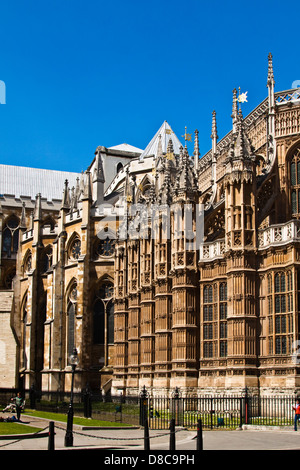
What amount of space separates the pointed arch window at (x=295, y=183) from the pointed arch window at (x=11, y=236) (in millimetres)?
45001

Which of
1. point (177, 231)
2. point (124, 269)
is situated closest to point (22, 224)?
point (124, 269)

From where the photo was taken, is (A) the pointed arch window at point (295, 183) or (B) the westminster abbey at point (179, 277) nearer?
(B) the westminster abbey at point (179, 277)

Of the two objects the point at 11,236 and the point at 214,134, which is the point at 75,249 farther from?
the point at 11,236

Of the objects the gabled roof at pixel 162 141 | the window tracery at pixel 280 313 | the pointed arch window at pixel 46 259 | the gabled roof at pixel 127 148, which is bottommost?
the window tracery at pixel 280 313

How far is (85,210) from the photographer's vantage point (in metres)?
56.8

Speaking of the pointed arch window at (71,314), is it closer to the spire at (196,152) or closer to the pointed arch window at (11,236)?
the spire at (196,152)

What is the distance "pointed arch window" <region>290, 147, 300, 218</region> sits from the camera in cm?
3547

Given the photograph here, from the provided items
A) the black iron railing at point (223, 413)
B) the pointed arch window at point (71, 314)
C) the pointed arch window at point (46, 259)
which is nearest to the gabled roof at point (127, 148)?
the pointed arch window at point (46, 259)

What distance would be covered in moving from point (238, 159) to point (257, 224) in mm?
3098

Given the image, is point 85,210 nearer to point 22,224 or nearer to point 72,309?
point 72,309

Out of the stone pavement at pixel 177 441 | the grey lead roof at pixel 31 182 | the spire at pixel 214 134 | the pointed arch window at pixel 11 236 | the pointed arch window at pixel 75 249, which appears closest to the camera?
the stone pavement at pixel 177 441

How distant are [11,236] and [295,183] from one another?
46.0 meters

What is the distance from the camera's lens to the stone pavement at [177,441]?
19.3m

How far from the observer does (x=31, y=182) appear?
82.4 m
